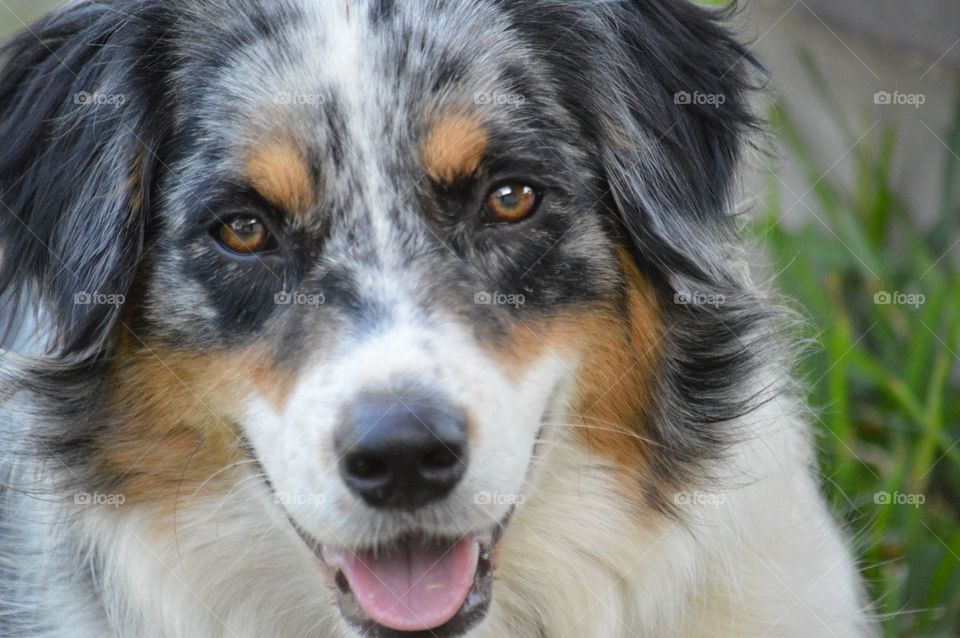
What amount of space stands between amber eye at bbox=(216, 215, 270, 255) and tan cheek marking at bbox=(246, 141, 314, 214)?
90 mm

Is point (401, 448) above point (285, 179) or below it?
below

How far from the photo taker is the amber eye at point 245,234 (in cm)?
346

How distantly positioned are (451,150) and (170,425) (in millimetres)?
1106

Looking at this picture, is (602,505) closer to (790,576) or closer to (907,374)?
(790,576)

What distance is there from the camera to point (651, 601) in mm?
3754

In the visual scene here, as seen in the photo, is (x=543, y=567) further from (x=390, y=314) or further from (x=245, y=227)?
(x=245, y=227)

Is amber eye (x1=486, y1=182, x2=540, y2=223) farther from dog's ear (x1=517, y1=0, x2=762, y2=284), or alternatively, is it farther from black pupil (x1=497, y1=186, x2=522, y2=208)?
dog's ear (x1=517, y1=0, x2=762, y2=284)

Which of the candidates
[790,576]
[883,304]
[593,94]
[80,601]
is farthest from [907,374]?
[80,601]

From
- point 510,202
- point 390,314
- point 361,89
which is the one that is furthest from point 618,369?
point 361,89

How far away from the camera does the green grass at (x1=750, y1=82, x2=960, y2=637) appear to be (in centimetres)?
508

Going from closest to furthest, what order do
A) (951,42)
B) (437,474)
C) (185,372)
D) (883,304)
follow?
(437,474) < (185,372) < (951,42) < (883,304)

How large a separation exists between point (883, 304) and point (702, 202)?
7.81ft

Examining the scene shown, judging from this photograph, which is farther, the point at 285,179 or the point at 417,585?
the point at 285,179

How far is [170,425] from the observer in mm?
3607
